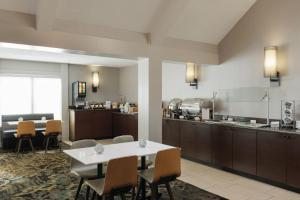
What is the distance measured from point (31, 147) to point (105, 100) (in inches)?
118

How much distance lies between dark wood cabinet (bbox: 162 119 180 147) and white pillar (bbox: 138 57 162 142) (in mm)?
963

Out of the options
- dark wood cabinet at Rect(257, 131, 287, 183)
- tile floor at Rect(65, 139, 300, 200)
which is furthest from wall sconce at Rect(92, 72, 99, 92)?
dark wood cabinet at Rect(257, 131, 287, 183)

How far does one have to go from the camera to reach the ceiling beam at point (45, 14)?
3.33 m

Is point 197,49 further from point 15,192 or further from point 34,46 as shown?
point 15,192

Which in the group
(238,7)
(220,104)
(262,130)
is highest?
(238,7)

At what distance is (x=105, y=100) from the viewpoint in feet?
29.1

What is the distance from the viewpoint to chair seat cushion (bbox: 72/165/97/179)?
3.15m

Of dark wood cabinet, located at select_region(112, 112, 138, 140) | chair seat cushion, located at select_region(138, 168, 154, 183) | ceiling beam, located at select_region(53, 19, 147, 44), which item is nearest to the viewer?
chair seat cushion, located at select_region(138, 168, 154, 183)

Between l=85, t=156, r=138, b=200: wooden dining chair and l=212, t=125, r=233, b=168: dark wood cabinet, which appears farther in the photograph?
l=212, t=125, r=233, b=168: dark wood cabinet

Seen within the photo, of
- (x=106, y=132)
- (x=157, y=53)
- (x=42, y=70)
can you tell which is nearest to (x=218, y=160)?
(x=157, y=53)

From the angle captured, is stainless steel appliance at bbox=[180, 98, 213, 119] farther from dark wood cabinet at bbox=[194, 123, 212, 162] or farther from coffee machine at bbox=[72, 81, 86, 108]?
coffee machine at bbox=[72, 81, 86, 108]

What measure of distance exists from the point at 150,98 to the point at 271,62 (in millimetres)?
2177

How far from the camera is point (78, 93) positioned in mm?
7902

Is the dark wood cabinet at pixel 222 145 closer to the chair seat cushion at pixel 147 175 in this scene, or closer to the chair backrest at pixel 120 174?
the chair seat cushion at pixel 147 175
